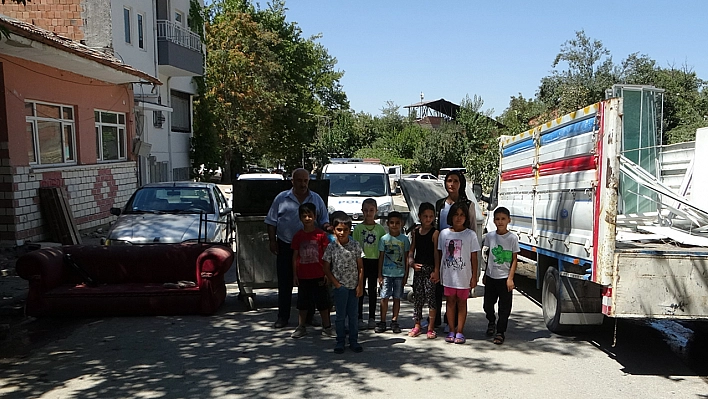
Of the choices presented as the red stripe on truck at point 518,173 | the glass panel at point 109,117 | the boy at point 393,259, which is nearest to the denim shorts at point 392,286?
the boy at point 393,259

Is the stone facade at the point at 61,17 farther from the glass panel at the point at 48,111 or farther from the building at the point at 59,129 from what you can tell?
the glass panel at the point at 48,111

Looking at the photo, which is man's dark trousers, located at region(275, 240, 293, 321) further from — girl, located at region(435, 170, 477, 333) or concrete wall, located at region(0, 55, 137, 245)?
concrete wall, located at region(0, 55, 137, 245)

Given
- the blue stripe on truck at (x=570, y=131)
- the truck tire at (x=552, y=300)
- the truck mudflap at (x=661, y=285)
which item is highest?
the blue stripe on truck at (x=570, y=131)

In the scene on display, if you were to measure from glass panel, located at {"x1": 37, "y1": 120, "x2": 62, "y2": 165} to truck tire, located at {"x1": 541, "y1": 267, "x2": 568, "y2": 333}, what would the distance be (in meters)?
A: 11.5

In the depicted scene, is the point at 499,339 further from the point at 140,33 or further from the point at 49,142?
the point at 140,33

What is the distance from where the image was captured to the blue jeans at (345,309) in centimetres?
583

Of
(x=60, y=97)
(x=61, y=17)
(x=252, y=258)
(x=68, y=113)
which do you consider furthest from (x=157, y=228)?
(x=61, y=17)

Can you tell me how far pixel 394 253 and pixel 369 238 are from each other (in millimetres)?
369

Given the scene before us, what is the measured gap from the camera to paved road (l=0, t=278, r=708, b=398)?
193 inches

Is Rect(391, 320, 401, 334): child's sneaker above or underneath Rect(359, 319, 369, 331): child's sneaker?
above

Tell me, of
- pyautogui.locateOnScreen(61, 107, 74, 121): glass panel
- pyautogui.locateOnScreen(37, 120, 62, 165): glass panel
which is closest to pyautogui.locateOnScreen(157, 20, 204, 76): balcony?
pyautogui.locateOnScreen(61, 107, 74, 121): glass panel

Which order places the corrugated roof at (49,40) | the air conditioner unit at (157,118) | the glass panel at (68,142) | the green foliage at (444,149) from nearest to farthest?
the corrugated roof at (49,40) < the glass panel at (68,142) < the air conditioner unit at (157,118) < the green foliage at (444,149)

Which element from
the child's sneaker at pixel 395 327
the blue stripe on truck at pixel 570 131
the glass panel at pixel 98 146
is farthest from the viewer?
the glass panel at pixel 98 146

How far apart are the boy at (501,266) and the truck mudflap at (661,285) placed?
4.06ft
